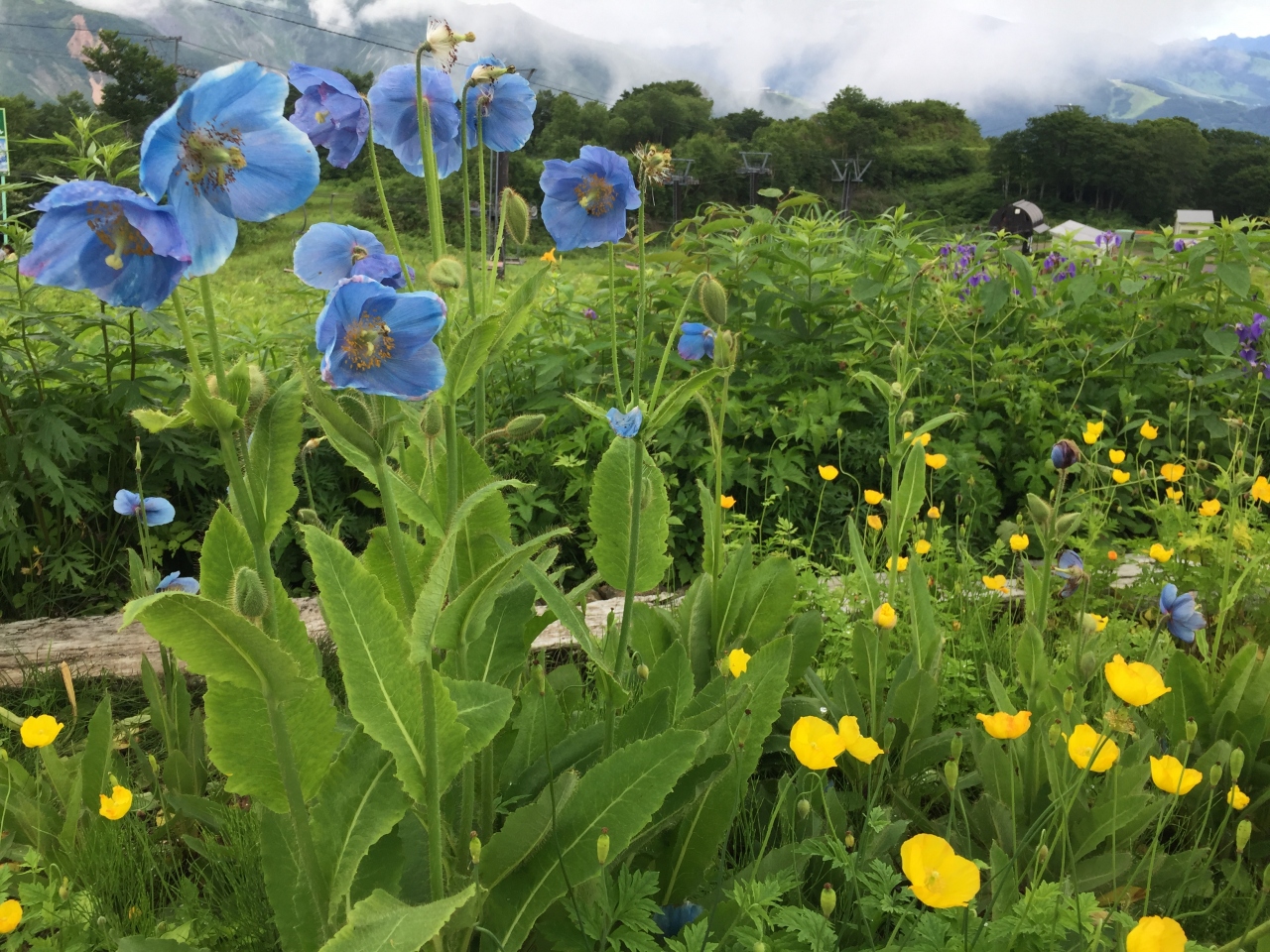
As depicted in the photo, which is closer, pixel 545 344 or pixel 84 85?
pixel 545 344

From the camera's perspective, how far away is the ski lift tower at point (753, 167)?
30969 mm

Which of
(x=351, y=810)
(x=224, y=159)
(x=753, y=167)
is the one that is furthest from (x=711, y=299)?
(x=753, y=167)

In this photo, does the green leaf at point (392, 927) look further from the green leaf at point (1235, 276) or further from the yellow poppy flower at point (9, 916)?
the green leaf at point (1235, 276)

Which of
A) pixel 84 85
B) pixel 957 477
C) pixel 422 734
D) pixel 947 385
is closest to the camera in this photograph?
pixel 422 734

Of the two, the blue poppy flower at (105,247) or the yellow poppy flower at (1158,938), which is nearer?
the blue poppy flower at (105,247)

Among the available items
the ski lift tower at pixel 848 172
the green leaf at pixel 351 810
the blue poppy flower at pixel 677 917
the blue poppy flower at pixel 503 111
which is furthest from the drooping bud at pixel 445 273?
Result: the ski lift tower at pixel 848 172

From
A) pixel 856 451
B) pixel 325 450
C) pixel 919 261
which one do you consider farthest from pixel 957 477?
pixel 325 450

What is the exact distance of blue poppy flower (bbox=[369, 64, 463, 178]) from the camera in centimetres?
107

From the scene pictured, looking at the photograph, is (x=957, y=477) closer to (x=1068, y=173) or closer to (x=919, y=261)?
(x=919, y=261)

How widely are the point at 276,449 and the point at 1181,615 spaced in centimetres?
159

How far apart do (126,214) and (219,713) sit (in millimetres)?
560

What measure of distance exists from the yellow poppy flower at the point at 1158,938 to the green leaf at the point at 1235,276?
3.03 metres

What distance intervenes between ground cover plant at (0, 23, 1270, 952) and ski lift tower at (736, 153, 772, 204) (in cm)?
2978

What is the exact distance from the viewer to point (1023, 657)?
59.1 inches
